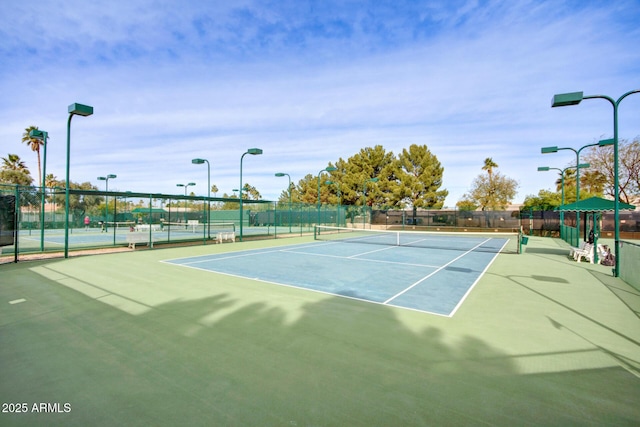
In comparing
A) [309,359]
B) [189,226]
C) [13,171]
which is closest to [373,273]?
[309,359]

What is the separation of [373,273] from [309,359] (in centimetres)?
613

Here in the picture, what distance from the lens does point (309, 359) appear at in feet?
13.6

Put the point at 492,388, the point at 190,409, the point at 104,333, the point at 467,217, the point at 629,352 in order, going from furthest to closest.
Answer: the point at 467,217, the point at 104,333, the point at 629,352, the point at 492,388, the point at 190,409

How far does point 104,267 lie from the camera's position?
35.1 feet

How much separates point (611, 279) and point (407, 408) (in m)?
9.90

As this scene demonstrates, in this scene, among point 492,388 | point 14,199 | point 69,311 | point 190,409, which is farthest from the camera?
point 14,199

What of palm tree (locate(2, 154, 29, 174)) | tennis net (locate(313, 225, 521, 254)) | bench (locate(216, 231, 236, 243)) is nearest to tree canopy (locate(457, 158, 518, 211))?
tennis net (locate(313, 225, 521, 254))

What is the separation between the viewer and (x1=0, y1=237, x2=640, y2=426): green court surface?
3.06 metres

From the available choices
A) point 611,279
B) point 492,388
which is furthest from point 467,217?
point 492,388

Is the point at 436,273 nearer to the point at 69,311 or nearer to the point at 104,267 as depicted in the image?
the point at 69,311

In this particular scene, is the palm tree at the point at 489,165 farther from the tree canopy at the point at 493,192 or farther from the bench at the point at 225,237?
the bench at the point at 225,237

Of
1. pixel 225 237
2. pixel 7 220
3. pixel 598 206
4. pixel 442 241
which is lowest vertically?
pixel 442 241

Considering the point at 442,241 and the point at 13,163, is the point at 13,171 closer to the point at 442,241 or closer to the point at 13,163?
the point at 13,163

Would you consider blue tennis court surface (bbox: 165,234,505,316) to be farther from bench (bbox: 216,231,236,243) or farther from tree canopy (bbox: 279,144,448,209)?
tree canopy (bbox: 279,144,448,209)
